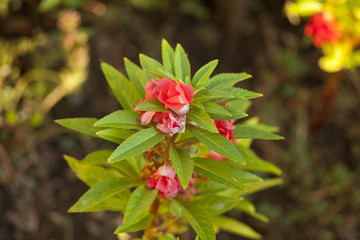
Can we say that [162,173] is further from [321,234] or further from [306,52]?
[306,52]

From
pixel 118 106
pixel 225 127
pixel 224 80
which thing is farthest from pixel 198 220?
pixel 118 106

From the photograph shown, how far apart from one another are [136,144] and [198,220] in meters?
0.26

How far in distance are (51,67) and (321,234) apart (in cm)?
235

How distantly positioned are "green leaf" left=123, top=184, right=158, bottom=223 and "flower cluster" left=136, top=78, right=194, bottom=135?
0.18 metres

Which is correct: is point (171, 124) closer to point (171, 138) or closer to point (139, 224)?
point (171, 138)

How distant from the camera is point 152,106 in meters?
0.80

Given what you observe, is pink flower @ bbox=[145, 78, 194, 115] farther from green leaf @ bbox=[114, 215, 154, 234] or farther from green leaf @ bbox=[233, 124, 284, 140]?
green leaf @ bbox=[114, 215, 154, 234]

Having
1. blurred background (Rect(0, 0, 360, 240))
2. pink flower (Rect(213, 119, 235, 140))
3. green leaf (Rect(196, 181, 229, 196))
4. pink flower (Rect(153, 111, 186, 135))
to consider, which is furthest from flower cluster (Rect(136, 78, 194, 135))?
blurred background (Rect(0, 0, 360, 240))

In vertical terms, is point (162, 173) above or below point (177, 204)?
above

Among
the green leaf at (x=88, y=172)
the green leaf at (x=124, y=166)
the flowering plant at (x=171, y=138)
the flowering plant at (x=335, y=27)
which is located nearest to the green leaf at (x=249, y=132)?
the flowering plant at (x=171, y=138)

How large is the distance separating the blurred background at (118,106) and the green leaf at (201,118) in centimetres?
158

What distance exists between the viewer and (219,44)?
353 centimetres

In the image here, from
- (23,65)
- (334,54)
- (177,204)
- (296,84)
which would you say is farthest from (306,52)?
(177,204)

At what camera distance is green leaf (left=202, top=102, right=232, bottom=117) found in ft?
2.65
